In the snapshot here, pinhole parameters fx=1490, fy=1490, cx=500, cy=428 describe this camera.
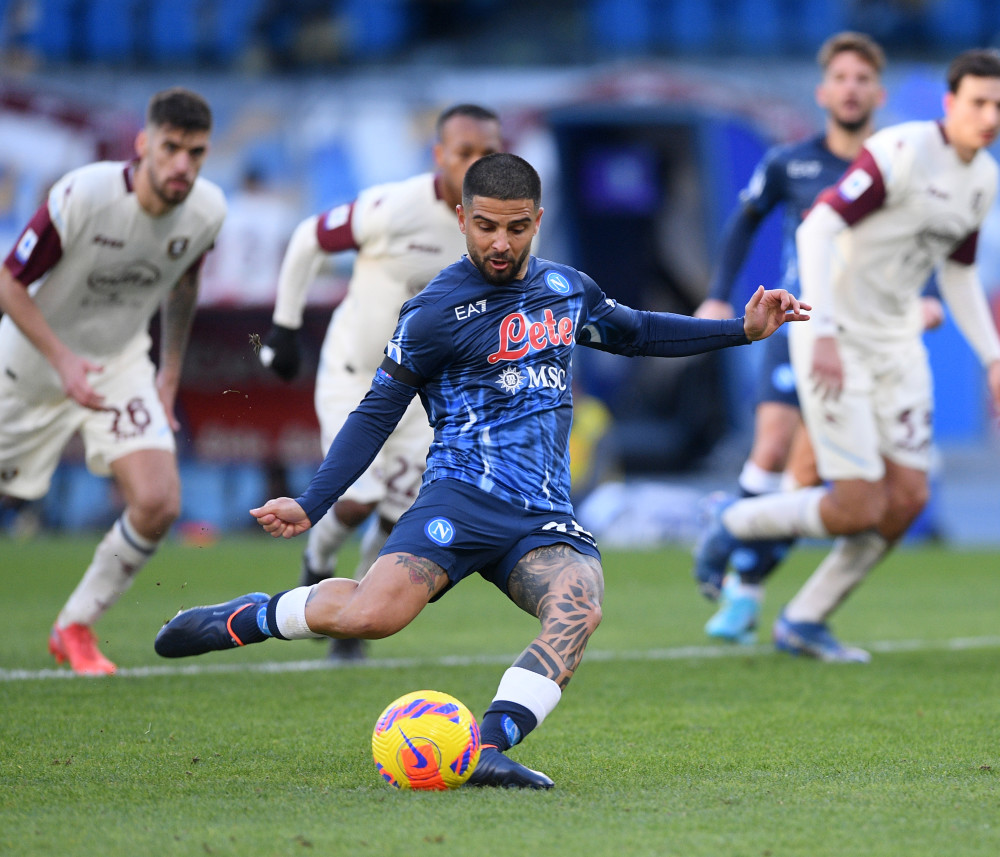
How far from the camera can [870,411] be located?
21.7 ft

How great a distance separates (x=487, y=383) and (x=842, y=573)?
10.6ft

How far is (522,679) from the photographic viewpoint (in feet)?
13.1

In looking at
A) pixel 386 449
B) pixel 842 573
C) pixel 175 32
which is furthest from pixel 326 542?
pixel 175 32

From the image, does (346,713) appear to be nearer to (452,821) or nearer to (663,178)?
(452,821)

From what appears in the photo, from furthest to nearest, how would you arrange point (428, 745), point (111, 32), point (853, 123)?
point (111, 32)
point (853, 123)
point (428, 745)

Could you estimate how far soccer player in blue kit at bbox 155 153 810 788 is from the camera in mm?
4098

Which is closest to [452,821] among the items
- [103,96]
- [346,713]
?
[346,713]

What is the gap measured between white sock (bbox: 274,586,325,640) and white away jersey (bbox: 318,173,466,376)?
2567mm

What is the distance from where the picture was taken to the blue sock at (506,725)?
3928 mm

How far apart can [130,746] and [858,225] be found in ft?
12.9

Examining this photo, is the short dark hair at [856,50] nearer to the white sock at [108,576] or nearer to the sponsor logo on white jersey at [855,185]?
the sponsor logo on white jersey at [855,185]

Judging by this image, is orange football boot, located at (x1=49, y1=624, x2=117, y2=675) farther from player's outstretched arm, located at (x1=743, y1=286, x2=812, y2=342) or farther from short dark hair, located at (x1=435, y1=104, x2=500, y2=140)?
player's outstretched arm, located at (x1=743, y1=286, x2=812, y2=342)

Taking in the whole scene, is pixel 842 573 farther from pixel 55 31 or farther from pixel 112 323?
pixel 55 31

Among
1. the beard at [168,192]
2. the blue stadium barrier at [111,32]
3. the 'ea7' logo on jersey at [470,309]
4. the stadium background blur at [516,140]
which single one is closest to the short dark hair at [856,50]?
the beard at [168,192]
